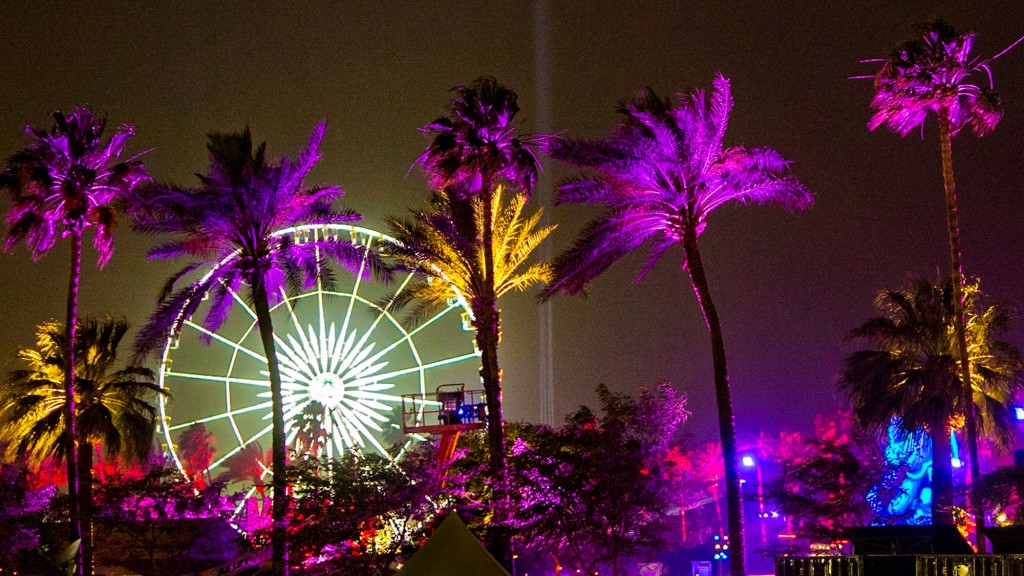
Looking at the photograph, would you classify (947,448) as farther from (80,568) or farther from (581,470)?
(80,568)

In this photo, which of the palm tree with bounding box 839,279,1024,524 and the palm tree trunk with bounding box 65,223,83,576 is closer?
the palm tree trunk with bounding box 65,223,83,576

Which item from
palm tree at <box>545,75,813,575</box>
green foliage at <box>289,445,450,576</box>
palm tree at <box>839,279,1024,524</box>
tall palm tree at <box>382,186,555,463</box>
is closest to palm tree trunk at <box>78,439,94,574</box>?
green foliage at <box>289,445,450,576</box>

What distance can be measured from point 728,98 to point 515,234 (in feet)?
25.3

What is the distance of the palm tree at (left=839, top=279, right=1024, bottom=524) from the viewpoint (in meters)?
28.9

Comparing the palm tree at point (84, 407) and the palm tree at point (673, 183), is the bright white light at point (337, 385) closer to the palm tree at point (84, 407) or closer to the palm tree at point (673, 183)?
the palm tree at point (84, 407)

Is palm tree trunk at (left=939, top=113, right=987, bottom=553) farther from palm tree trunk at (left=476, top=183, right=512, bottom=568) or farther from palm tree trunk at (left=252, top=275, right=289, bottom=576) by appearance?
palm tree trunk at (left=252, top=275, right=289, bottom=576)

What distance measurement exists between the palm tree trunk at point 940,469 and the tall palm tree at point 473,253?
34.6 feet

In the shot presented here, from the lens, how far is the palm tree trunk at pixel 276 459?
82.9ft

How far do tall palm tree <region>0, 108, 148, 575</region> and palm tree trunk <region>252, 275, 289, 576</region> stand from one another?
16.4ft

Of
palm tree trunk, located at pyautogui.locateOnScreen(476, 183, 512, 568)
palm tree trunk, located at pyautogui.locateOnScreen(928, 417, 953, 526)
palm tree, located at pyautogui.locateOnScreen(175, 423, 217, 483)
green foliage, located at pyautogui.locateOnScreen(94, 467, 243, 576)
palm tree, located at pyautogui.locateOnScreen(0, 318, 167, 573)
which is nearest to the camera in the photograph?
palm tree trunk, located at pyautogui.locateOnScreen(476, 183, 512, 568)

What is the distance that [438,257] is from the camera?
27.9m

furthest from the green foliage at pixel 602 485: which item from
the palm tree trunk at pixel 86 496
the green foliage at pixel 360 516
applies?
the palm tree trunk at pixel 86 496

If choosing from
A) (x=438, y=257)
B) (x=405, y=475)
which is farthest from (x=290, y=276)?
(x=405, y=475)

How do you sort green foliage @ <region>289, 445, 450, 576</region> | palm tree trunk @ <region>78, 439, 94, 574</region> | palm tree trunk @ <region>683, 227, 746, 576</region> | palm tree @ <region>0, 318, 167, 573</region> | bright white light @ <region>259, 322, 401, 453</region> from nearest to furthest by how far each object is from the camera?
1. palm tree trunk @ <region>683, 227, 746, 576</region>
2. green foliage @ <region>289, 445, 450, 576</region>
3. palm tree trunk @ <region>78, 439, 94, 574</region>
4. palm tree @ <region>0, 318, 167, 573</region>
5. bright white light @ <region>259, 322, 401, 453</region>
